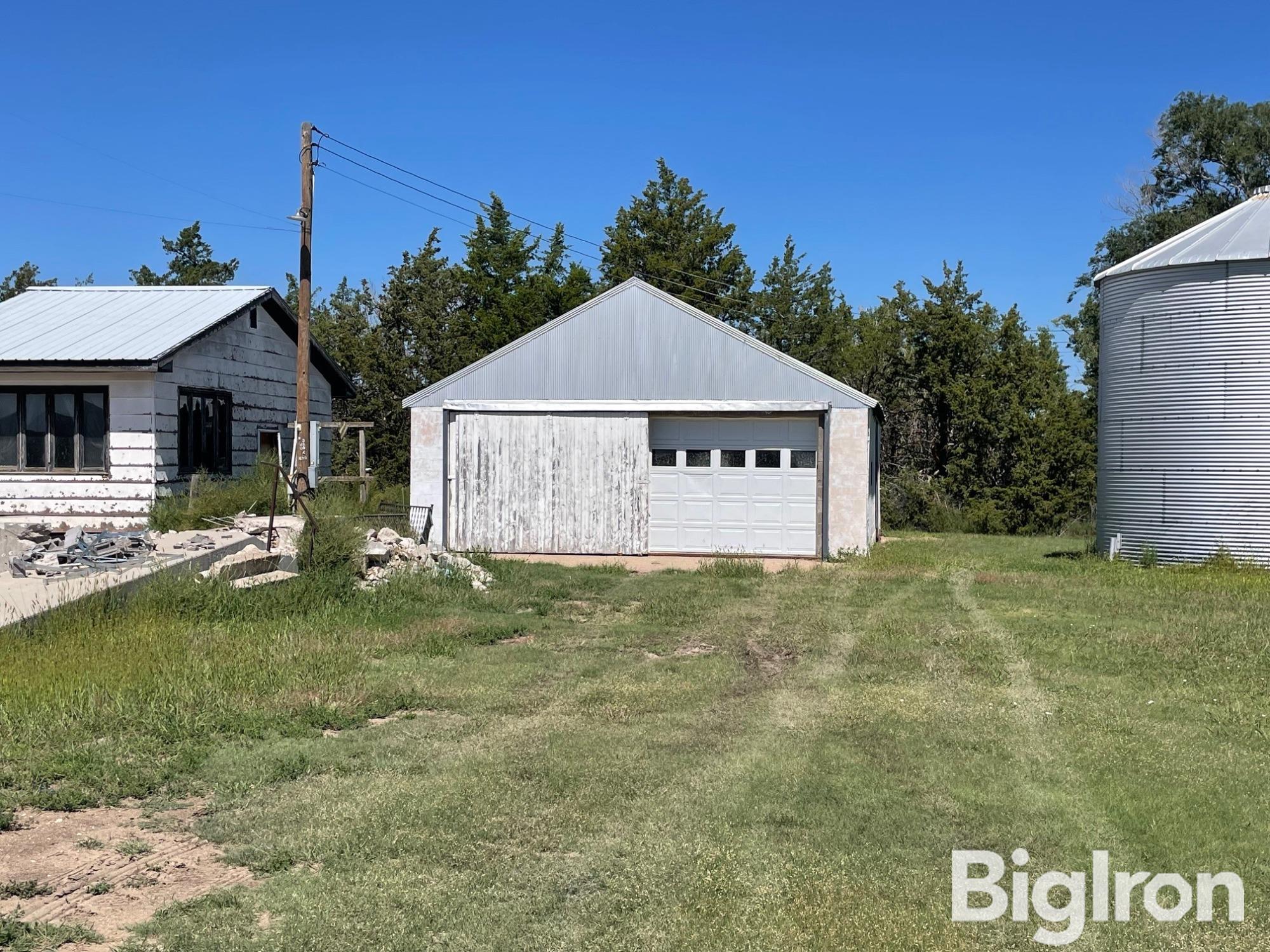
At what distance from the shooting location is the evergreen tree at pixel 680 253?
4022 centimetres

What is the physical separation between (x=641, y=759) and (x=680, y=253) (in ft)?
114

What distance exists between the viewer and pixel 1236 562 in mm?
17422

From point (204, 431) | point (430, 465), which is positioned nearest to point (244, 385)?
point (204, 431)

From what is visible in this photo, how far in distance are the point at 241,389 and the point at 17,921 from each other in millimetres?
19115

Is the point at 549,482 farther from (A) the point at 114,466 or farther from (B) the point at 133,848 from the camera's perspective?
(B) the point at 133,848

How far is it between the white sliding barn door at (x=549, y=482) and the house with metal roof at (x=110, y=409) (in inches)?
179

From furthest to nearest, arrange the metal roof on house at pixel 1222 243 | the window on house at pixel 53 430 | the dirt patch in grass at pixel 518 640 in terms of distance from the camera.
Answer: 1. the window on house at pixel 53 430
2. the metal roof on house at pixel 1222 243
3. the dirt patch in grass at pixel 518 640

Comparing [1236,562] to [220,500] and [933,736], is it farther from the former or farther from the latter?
[220,500]

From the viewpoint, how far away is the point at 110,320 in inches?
858

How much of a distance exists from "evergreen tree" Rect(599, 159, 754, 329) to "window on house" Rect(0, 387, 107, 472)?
22.6 metres

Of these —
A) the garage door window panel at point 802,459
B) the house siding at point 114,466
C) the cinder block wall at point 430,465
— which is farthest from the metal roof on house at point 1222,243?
the house siding at point 114,466

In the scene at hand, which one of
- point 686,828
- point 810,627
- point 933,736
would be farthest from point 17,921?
point 810,627

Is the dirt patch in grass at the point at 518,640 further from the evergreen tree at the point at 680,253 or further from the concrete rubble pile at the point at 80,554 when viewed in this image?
the evergreen tree at the point at 680,253

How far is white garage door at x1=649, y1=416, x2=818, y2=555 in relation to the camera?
20.7 meters
